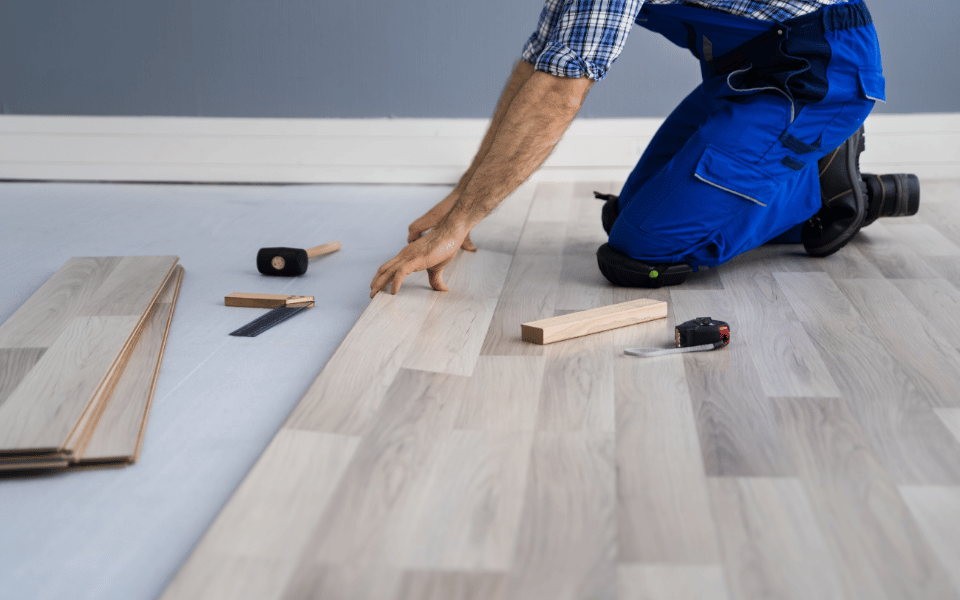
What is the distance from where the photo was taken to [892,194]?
2424mm

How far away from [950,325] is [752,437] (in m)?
0.82

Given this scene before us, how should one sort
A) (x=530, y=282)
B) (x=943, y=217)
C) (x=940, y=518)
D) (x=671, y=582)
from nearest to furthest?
1. (x=671, y=582)
2. (x=940, y=518)
3. (x=530, y=282)
4. (x=943, y=217)

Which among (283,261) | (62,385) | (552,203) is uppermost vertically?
(62,385)

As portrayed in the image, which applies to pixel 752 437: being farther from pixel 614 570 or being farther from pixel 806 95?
pixel 806 95

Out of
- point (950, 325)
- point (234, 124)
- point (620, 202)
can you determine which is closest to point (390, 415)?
point (950, 325)

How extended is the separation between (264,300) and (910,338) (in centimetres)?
155

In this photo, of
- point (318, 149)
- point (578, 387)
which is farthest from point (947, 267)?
point (318, 149)

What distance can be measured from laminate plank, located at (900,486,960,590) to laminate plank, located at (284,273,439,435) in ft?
2.71

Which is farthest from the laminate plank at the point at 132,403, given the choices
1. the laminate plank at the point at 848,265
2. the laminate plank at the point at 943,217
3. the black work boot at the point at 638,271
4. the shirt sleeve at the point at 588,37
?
the laminate plank at the point at 943,217

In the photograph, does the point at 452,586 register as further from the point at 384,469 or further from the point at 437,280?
the point at 437,280

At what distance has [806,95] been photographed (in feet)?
6.56

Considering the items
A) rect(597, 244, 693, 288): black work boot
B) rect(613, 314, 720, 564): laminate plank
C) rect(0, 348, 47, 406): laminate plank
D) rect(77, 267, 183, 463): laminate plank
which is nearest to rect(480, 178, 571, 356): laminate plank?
rect(597, 244, 693, 288): black work boot

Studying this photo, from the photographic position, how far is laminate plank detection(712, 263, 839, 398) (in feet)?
4.73

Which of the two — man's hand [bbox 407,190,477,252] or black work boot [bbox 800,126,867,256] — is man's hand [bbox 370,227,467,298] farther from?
black work boot [bbox 800,126,867,256]
